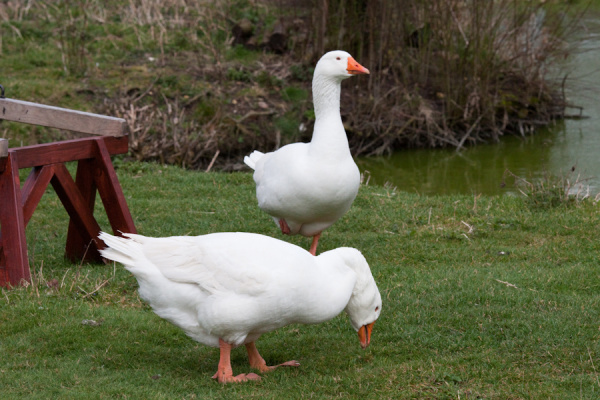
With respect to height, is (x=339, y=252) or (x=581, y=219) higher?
(x=339, y=252)

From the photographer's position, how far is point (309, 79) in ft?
48.5

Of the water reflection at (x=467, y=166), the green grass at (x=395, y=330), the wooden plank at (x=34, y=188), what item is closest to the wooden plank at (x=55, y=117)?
the wooden plank at (x=34, y=188)

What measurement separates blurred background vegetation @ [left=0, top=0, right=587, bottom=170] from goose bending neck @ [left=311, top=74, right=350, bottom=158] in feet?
19.2

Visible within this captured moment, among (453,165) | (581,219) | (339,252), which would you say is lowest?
(453,165)

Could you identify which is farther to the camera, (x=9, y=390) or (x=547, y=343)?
(x=547, y=343)

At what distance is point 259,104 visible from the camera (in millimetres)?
14023

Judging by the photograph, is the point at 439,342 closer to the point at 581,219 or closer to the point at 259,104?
the point at 581,219

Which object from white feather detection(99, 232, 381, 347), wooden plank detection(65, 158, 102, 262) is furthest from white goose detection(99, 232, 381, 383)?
wooden plank detection(65, 158, 102, 262)

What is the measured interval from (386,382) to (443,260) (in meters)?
2.80

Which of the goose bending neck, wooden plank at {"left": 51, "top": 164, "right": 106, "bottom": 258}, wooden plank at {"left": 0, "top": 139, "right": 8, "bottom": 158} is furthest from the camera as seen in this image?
the goose bending neck

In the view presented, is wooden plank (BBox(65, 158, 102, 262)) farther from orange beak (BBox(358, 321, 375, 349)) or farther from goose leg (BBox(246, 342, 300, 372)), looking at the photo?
orange beak (BBox(358, 321, 375, 349))

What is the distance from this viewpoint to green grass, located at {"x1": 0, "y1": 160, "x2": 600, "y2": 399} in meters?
4.38

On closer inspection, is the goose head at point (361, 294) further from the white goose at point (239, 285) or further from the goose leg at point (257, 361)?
the goose leg at point (257, 361)

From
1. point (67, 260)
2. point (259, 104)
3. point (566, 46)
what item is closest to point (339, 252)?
point (67, 260)
